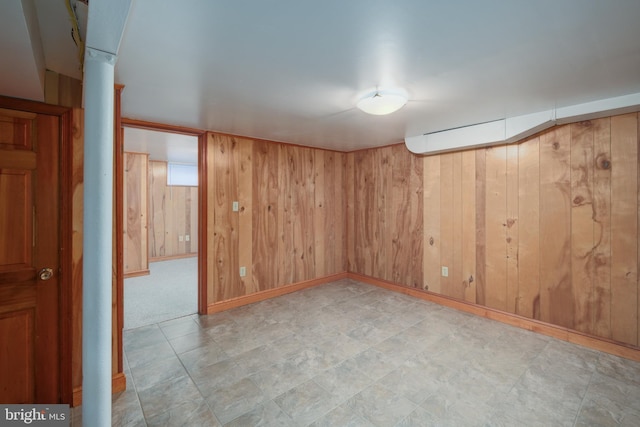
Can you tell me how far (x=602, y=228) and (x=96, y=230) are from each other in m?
3.58

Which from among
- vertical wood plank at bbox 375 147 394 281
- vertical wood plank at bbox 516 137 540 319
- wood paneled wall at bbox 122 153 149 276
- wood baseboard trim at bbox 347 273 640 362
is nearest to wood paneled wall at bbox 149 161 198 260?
wood paneled wall at bbox 122 153 149 276

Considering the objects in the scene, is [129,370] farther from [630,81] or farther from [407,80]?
[630,81]

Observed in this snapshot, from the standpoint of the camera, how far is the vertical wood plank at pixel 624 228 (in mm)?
2264

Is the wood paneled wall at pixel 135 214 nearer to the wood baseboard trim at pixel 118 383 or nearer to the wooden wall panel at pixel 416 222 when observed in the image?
the wood baseboard trim at pixel 118 383

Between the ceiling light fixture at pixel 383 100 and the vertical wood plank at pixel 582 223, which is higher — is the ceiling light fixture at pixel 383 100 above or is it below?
above

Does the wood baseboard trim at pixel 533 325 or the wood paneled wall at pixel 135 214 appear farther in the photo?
the wood paneled wall at pixel 135 214

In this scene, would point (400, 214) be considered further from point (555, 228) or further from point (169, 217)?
point (169, 217)

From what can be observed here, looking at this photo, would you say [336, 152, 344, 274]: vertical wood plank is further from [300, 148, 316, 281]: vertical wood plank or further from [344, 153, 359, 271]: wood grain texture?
[300, 148, 316, 281]: vertical wood plank

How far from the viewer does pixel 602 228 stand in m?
2.41

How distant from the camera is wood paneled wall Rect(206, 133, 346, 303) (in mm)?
3285

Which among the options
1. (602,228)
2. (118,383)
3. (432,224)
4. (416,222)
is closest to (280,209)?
(416,222)

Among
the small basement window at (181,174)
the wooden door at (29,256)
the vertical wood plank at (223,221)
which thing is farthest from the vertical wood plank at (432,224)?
the small basement window at (181,174)
